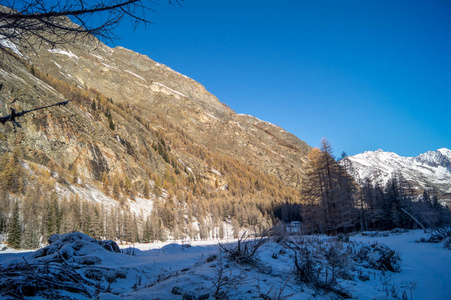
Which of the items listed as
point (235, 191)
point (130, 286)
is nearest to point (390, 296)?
point (130, 286)

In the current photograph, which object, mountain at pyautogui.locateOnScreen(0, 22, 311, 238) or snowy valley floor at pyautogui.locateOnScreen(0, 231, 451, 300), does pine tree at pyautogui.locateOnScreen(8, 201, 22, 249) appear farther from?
snowy valley floor at pyautogui.locateOnScreen(0, 231, 451, 300)

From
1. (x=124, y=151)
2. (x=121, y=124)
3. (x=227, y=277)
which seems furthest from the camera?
(x=121, y=124)

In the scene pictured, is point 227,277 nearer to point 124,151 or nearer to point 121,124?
point 124,151

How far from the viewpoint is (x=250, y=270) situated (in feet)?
12.1

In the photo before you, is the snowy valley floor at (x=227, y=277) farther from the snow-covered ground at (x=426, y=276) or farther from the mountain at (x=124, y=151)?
the mountain at (x=124, y=151)

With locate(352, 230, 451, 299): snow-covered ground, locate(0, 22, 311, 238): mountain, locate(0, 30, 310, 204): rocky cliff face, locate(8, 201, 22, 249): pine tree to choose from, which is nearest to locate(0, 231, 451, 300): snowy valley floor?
locate(352, 230, 451, 299): snow-covered ground

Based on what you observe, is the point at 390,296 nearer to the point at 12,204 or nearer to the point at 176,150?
the point at 12,204

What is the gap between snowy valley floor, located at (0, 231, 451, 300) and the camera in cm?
238

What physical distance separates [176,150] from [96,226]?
6234 cm

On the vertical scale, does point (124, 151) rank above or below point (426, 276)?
above

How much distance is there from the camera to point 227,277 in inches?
109

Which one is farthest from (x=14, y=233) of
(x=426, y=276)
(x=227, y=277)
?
(x=426, y=276)

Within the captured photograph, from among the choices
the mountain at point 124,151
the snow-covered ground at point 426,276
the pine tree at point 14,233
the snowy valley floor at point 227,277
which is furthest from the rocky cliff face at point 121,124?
the pine tree at point 14,233

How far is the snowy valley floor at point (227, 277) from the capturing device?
238 cm
